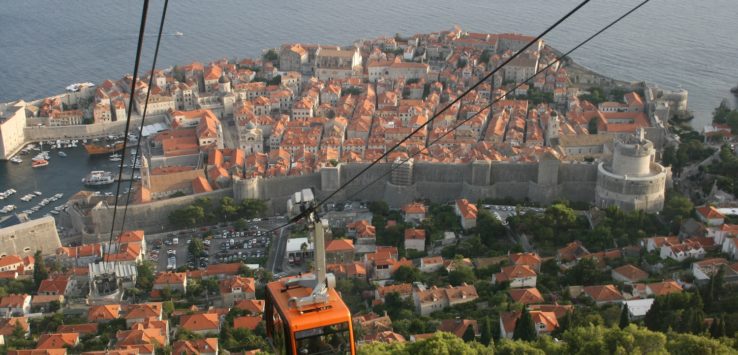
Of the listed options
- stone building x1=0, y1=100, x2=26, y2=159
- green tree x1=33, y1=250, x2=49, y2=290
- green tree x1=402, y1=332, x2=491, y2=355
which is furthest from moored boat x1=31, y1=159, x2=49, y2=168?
green tree x1=402, y1=332, x2=491, y2=355

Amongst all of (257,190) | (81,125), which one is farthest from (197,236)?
(81,125)

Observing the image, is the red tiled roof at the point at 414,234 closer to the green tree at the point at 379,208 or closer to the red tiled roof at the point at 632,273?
the green tree at the point at 379,208

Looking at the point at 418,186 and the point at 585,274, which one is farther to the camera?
the point at 418,186

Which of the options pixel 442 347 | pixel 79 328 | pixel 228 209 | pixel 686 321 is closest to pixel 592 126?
pixel 228 209

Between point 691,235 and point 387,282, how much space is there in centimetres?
398

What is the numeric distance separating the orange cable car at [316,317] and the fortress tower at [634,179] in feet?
30.8

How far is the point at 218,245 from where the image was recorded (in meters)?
→ 12.3

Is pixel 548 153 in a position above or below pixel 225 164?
above

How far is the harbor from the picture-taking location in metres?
14.6

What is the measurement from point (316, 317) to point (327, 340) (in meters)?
0.10

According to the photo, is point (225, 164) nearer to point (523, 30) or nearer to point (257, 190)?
point (257, 190)

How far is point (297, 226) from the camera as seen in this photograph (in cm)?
1248

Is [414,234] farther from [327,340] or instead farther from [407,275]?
[327,340]

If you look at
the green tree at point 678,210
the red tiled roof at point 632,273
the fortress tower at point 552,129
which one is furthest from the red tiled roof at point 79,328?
the fortress tower at point 552,129
